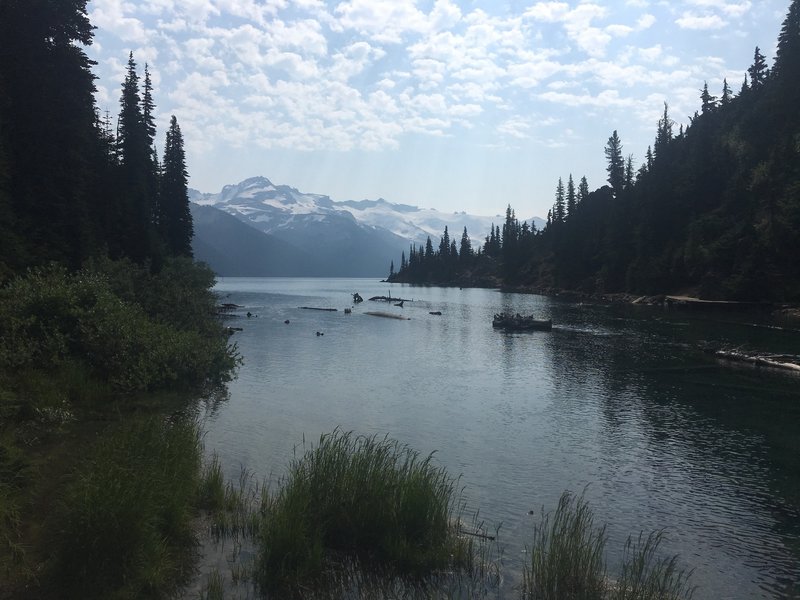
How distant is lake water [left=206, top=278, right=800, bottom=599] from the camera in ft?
51.2

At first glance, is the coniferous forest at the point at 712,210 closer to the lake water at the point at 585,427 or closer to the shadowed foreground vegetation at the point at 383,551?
the lake water at the point at 585,427

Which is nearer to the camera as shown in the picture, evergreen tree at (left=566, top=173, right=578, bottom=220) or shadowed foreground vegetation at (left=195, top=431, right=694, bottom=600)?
shadowed foreground vegetation at (left=195, top=431, right=694, bottom=600)

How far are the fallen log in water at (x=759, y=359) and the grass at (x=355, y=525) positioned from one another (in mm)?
36252

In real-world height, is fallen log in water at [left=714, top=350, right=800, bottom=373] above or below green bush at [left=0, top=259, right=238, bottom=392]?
below

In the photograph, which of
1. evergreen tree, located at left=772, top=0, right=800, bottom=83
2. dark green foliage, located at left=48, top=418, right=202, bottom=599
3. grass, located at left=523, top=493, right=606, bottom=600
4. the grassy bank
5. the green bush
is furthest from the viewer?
evergreen tree, located at left=772, top=0, right=800, bottom=83

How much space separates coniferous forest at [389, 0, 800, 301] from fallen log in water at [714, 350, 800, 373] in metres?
45.6

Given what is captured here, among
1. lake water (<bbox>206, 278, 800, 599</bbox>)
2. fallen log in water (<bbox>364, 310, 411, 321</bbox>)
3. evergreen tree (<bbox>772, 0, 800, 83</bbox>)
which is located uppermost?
evergreen tree (<bbox>772, 0, 800, 83</bbox>)

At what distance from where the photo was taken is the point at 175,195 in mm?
88875

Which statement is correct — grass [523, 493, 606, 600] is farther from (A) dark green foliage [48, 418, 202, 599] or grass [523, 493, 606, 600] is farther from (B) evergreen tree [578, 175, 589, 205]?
(B) evergreen tree [578, 175, 589, 205]

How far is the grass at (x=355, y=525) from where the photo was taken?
11438mm

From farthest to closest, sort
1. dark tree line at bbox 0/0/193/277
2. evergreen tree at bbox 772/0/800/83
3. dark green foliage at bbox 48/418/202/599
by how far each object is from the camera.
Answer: evergreen tree at bbox 772/0/800/83 < dark tree line at bbox 0/0/193/277 < dark green foliage at bbox 48/418/202/599

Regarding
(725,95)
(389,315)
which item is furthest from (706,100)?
(389,315)

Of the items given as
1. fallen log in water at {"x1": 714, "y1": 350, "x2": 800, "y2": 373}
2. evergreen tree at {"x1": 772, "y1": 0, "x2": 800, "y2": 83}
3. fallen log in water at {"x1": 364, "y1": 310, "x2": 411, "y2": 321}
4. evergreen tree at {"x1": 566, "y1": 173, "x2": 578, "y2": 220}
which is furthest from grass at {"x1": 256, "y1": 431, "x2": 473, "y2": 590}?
evergreen tree at {"x1": 566, "y1": 173, "x2": 578, "y2": 220}

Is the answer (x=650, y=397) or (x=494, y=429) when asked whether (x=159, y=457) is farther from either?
(x=650, y=397)
